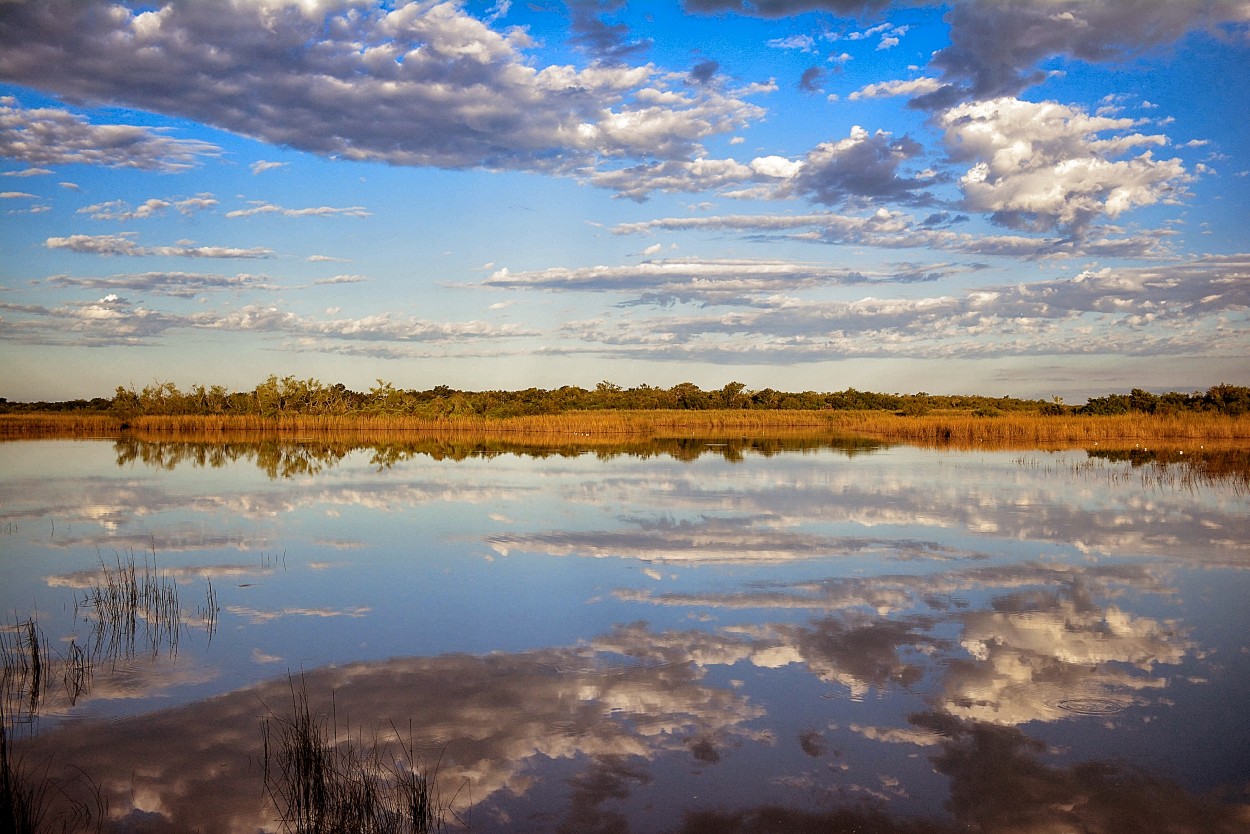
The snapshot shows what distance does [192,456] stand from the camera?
95.7ft

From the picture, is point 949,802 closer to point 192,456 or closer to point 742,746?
point 742,746

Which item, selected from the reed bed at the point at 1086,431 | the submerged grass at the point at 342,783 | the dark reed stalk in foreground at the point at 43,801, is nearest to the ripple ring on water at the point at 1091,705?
the submerged grass at the point at 342,783

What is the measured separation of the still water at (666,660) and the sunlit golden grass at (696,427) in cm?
2362

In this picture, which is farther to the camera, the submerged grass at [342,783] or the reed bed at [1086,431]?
the reed bed at [1086,431]

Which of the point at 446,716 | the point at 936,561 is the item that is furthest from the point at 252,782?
the point at 936,561

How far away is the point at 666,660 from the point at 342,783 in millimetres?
2915

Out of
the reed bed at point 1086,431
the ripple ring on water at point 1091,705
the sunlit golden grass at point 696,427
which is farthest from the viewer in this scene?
the sunlit golden grass at point 696,427

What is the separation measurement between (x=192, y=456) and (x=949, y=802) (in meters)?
28.8

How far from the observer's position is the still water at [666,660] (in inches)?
193

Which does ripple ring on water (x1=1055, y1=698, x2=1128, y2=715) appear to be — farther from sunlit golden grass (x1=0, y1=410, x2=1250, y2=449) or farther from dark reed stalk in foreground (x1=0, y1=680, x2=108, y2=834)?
sunlit golden grass (x1=0, y1=410, x2=1250, y2=449)

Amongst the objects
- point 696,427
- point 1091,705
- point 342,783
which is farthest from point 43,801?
point 696,427

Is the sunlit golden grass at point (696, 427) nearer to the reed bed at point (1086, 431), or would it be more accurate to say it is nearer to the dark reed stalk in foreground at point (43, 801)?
the reed bed at point (1086, 431)

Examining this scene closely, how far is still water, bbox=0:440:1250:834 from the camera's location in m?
4.91

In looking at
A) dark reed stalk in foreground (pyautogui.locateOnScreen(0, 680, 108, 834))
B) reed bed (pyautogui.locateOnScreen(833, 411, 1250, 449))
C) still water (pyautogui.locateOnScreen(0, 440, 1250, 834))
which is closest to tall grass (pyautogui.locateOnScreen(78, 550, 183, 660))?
still water (pyautogui.locateOnScreen(0, 440, 1250, 834))
